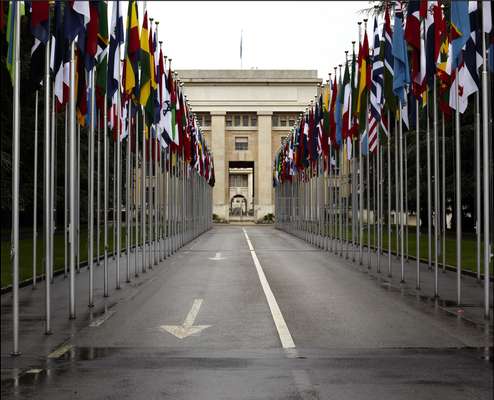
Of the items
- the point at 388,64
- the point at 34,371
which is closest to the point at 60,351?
the point at 34,371

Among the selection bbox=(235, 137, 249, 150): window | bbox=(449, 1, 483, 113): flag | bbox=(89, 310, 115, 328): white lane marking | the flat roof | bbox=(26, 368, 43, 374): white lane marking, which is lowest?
bbox=(89, 310, 115, 328): white lane marking

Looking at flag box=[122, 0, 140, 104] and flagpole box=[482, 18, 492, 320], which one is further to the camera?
flag box=[122, 0, 140, 104]

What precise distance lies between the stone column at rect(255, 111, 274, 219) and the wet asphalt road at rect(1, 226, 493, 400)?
310ft

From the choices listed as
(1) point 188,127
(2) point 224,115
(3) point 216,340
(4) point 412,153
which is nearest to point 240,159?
(2) point 224,115

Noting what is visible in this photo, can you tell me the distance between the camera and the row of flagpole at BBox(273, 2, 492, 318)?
1588 centimetres

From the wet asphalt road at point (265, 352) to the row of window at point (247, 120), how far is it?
102m

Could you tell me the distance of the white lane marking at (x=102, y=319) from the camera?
12484mm

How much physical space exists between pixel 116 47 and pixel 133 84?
203cm

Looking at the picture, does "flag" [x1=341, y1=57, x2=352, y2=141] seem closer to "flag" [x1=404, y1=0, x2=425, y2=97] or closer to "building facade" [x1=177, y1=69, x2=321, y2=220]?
"flag" [x1=404, y1=0, x2=425, y2=97]

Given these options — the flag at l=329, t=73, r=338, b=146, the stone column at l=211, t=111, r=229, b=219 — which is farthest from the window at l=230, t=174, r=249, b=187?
the flag at l=329, t=73, r=338, b=146

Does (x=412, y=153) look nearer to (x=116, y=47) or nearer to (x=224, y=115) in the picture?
(x=116, y=47)

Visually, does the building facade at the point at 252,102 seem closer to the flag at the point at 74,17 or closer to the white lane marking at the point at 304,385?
the flag at the point at 74,17

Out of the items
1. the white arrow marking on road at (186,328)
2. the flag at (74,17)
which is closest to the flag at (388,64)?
the flag at (74,17)

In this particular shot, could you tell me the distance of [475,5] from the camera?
15828 millimetres
